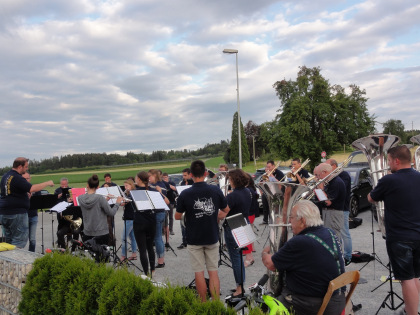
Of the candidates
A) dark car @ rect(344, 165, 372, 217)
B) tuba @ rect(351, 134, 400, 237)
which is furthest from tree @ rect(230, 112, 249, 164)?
tuba @ rect(351, 134, 400, 237)

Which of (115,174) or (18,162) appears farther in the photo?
(115,174)

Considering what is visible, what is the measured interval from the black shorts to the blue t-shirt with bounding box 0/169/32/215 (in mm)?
6019

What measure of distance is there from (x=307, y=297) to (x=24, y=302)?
3.30 metres

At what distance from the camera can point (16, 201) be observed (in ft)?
21.2

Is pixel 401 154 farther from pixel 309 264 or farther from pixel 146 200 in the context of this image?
pixel 146 200

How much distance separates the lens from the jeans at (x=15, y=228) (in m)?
6.50

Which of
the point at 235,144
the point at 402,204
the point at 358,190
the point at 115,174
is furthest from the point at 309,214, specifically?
the point at 235,144

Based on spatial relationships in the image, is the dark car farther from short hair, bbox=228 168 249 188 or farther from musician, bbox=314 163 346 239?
short hair, bbox=228 168 249 188

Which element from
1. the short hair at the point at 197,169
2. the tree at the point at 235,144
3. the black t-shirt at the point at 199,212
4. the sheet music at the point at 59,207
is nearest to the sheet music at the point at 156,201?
the black t-shirt at the point at 199,212

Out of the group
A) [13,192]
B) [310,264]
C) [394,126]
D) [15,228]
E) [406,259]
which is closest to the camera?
[310,264]

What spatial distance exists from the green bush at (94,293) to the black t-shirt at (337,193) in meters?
4.15

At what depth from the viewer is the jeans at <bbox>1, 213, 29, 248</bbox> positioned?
256 inches

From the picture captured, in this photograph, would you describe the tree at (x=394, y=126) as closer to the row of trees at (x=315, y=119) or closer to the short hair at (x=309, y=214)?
the row of trees at (x=315, y=119)

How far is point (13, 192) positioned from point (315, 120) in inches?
1299
